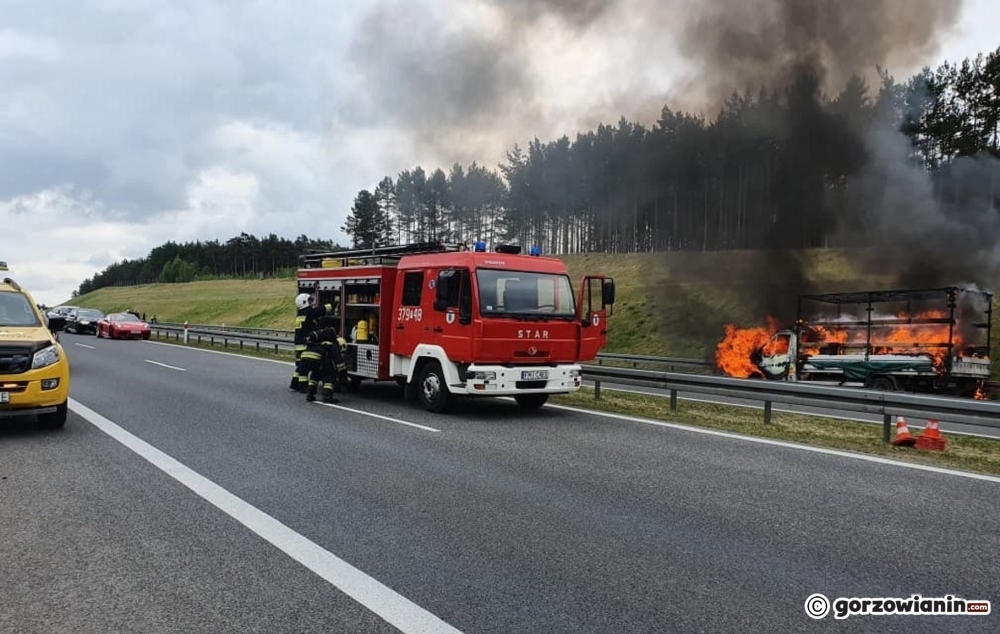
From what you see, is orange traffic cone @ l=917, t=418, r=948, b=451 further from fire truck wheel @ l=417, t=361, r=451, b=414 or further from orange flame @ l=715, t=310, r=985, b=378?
orange flame @ l=715, t=310, r=985, b=378

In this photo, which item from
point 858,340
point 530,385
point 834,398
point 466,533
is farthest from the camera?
point 858,340

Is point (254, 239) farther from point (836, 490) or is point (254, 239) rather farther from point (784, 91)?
point (836, 490)

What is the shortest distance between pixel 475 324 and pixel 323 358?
10.6 ft

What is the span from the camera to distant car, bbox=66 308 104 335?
121 ft

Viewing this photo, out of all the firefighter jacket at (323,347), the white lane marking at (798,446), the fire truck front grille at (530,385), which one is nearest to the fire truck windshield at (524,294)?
the fire truck front grille at (530,385)

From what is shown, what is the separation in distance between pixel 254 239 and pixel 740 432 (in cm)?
12200

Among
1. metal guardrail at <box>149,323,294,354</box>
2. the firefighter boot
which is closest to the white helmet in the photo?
the firefighter boot

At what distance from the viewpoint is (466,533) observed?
469 cm

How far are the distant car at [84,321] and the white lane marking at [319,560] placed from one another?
35155mm

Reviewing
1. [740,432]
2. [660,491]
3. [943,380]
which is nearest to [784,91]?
[943,380]

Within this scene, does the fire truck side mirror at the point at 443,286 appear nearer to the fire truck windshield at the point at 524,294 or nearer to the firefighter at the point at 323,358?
the fire truck windshield at the point at 524,294

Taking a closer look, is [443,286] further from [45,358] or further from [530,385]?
[45,358]

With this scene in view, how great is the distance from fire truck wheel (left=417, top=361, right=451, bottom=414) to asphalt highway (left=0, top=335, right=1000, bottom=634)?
183 centimetres

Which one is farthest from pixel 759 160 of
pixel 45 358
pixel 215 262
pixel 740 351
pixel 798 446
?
pixel 215 262
